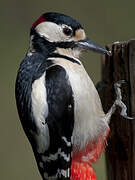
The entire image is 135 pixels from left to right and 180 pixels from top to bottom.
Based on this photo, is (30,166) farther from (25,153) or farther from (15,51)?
(15,51)

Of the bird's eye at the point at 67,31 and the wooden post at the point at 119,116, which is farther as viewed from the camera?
the bird's eye at the point at 67,31

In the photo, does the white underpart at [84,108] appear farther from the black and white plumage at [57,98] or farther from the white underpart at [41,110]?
the white underpart at [41,110]

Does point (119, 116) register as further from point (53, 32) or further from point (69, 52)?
point (53, 32)

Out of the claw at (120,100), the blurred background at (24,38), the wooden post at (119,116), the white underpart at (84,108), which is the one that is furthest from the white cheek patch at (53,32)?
the blurred background at (24,38)

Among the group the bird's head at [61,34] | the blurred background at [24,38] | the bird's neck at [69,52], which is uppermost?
A: the bird's head at [61,34]

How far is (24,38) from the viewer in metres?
5.93

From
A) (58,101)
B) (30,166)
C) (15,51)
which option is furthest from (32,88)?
(15,51)

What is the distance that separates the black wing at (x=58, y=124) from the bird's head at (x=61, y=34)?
231 mm

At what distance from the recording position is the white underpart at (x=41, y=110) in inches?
113

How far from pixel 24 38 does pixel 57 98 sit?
314 centimetres

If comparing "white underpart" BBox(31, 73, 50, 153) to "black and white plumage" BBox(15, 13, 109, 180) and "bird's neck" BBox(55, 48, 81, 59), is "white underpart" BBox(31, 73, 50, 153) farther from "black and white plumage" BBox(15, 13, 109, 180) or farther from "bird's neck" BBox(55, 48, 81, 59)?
"bird's neck" BBox(55, 48, 81, 59)

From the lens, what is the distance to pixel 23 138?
17.6 ft

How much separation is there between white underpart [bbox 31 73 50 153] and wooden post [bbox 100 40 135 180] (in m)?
0.37

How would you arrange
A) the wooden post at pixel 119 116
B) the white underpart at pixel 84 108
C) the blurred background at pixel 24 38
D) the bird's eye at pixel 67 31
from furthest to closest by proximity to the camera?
the blurred background at pixel 24 38 < the bird's eye at pixel 67 31 < the white underpart at pixel 84 108 < the wooden post at pixel 119 116
